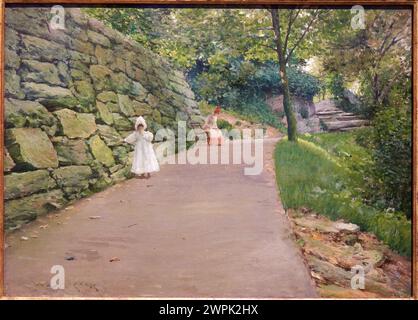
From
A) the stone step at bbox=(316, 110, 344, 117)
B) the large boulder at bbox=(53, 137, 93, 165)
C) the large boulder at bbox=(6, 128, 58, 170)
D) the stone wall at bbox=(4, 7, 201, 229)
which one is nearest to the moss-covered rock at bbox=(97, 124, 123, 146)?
the stone wall at bbox=(4, 7, 201, 229)

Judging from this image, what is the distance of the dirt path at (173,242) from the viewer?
337 centimetres

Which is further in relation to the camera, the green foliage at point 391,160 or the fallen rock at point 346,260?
the green foliage at point 391,160

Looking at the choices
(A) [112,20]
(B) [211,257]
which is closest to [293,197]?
(B) [211,257]

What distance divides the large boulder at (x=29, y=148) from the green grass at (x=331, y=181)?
193 cm

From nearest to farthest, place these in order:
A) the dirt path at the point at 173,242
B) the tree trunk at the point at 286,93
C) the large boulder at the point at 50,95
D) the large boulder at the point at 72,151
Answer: the dirt path at the point at 173,242 < the large boulder at the point at 50,95 < the large boulder at the point at 72,151 < the tree trunk at the point at 286,93

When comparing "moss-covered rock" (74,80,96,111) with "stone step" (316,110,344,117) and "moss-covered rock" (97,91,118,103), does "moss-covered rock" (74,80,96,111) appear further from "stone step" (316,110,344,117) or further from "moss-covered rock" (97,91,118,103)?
"stone step" (316,110,344,117)

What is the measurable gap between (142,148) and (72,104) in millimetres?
702

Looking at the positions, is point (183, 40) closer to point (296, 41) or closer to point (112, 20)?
point (112, 20)

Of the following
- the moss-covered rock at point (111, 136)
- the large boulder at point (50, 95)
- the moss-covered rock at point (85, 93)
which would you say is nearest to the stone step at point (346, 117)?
the moss-covered rock at point (111, 136)

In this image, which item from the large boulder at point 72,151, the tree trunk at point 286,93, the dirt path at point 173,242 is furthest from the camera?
the tree trunk at point 286,93

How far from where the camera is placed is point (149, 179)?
147 inches

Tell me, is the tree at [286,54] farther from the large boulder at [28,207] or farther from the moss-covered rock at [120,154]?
the large boulder at [28,207]

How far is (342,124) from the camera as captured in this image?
3.75 metres

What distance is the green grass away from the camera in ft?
11.6
